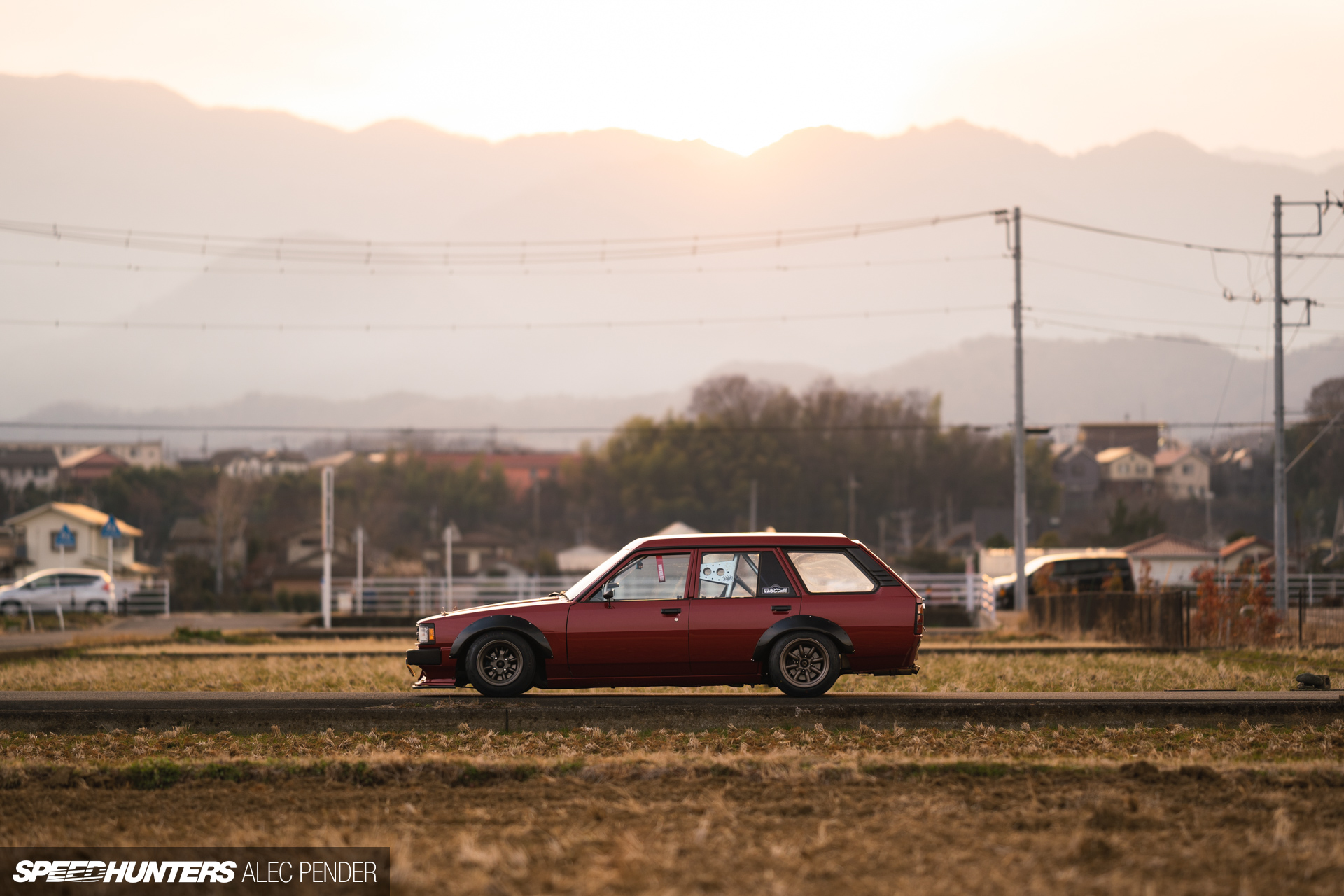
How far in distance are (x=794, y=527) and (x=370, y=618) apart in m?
76.6

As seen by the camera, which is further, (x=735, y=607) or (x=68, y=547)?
(x=68, y=547)

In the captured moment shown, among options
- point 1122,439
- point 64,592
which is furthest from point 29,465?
point 1122,439

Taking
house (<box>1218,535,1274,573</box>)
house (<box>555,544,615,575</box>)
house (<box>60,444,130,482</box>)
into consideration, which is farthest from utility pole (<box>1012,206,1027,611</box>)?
house (<box>60,444,130,482</box>)

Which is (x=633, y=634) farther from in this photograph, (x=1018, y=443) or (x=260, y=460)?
(x=260, y=460)

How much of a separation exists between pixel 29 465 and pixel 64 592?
11469cm

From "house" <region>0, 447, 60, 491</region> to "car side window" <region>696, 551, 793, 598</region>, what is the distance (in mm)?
149090

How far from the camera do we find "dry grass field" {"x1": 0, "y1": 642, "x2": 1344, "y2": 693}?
15.0 m

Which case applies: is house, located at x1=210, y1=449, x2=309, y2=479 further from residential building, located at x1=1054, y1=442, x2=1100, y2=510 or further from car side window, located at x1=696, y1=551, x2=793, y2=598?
car side window, located at x1=696, y1=551, x2=793, y2=598

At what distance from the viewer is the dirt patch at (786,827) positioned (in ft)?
20.8

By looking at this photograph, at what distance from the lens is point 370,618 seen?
39000mm

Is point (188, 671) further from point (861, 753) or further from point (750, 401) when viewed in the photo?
point (750, 401)

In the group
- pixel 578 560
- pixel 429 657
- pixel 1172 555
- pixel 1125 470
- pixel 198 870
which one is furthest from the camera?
pixel 1125 470

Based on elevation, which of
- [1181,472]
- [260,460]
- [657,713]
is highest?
[260,460]

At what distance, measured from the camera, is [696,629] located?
475 inches
